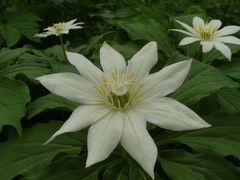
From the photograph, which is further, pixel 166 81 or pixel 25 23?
pixel 25 23

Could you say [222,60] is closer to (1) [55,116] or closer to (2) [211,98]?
(2) [211,98]

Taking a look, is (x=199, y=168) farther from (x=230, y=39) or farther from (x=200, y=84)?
(x=230, y=39)

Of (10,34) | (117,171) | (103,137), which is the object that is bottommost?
(10,34)

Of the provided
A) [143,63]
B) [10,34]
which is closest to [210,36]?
[143,63]

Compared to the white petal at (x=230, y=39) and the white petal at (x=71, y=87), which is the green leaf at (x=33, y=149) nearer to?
the white petal at (x=71, y=87)

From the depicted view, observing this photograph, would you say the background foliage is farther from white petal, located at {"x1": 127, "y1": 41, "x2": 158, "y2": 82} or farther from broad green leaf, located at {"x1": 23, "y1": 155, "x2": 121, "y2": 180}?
white petal, located at {"x1": 127, "y1": 41, "x2": 158, "y2": 82}

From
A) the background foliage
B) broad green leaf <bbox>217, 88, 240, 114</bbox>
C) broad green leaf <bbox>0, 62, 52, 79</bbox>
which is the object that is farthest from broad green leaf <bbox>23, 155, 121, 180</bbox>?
broad green leaf <bbox>217, 88, 240, 114</bbox>

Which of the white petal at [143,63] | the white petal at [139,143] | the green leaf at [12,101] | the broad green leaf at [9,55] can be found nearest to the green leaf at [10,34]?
the broad green leaf at [9,55]
